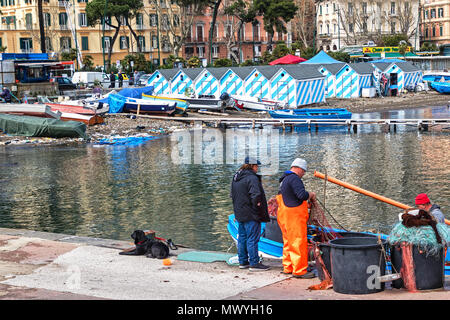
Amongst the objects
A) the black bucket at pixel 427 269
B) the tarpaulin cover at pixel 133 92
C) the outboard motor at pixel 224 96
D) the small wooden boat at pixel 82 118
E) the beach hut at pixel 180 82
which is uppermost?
the beach hut at pixel 180 82

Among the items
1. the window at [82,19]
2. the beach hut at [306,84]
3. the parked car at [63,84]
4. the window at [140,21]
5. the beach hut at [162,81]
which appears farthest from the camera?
the window at [140,21]

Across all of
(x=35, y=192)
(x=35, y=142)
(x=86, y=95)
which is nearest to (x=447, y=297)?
(x=35, y=192)

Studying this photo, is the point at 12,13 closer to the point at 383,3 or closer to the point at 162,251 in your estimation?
the point at 383,3

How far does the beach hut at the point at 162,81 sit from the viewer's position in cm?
5644

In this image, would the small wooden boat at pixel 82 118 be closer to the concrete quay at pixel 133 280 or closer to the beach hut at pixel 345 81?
the beach hut at pixel 345 81

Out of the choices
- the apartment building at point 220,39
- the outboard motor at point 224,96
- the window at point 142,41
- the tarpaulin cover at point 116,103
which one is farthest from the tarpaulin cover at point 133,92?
the apartment building at point 220,39

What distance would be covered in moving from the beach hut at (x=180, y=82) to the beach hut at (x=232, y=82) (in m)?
2.95

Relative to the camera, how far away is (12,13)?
325 feet

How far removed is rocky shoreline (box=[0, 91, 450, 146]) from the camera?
4100cm

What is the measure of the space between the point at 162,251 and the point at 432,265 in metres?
4.84

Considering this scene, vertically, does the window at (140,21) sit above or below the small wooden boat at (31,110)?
above

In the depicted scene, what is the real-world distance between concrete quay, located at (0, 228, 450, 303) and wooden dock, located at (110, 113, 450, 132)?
30327mm

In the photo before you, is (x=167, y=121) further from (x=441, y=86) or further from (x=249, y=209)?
(x=249, y=209)
